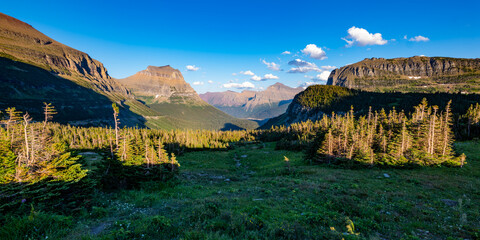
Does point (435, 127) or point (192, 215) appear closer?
point (192, 215)

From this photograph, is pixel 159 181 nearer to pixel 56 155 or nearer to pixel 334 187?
pixel 56 155

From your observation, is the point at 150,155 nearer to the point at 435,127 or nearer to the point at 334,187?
the point at 334,187

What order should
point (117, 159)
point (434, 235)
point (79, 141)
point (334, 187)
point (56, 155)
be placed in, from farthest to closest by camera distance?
1. point (79, 141)
2. point (334, 187)
3. point (117, 159)
4. point (56, 155)
5. point (434, 235)

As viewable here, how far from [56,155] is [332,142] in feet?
156

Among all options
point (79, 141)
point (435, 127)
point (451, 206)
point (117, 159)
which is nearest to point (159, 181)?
point (117, 159)

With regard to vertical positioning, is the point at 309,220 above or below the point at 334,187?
above

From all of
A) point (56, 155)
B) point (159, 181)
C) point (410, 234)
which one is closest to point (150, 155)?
point (159, 181)

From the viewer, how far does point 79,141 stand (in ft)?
370

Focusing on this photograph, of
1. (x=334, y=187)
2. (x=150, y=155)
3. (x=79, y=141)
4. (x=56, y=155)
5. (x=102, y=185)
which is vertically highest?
(x=56, y=155)

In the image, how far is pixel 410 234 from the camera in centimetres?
1125

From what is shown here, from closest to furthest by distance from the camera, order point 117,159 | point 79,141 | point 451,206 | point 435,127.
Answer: point 451,206, point 117,159, point 435,127, point 79,141

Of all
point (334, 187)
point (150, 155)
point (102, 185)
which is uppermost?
point (150, 155)

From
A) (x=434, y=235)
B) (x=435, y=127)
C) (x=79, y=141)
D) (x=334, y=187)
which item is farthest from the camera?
(x=79, y=141)

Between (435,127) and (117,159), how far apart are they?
6234 centimetres
